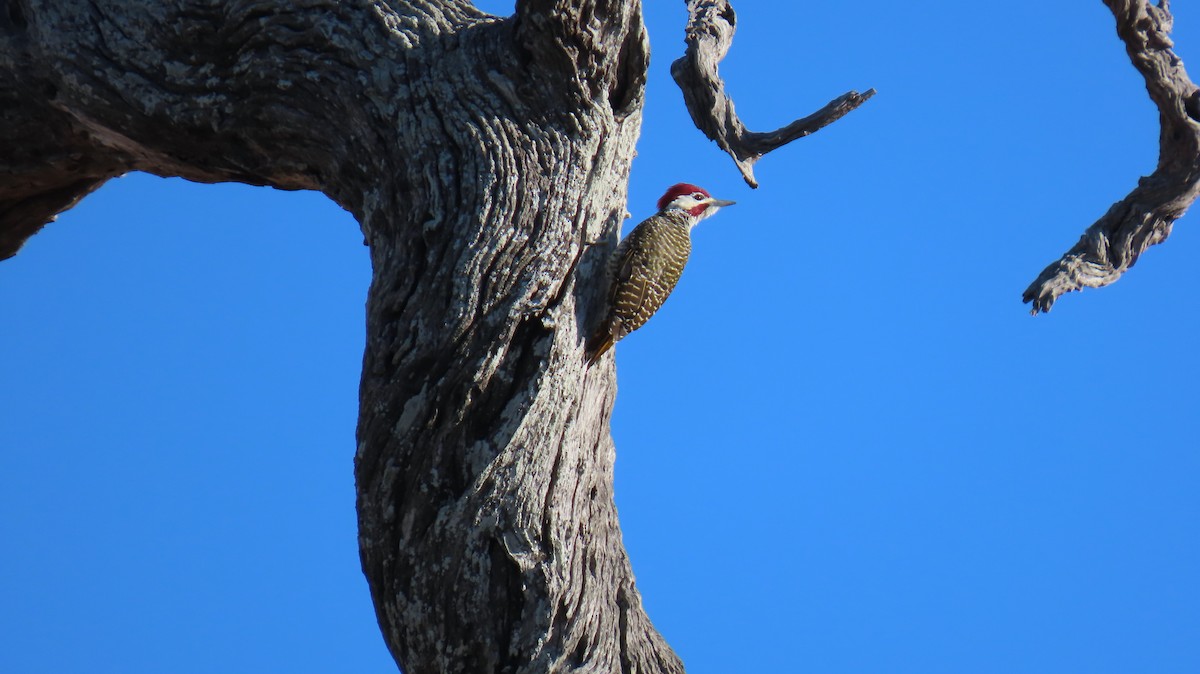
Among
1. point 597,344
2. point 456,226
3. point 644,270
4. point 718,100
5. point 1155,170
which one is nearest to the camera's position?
point 456,226

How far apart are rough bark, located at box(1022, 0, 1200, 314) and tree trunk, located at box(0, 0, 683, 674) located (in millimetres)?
2023

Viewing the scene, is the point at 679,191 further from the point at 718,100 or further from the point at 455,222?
the point at 455,222

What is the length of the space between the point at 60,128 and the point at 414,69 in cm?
140

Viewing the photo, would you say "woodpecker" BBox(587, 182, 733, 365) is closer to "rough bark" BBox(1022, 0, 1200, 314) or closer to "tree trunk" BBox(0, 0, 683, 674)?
"tree trunk" BBox(0, 0, 683, 674)

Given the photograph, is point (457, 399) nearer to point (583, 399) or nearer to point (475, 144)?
point (583, 399)

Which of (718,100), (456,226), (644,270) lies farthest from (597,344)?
(718,100)

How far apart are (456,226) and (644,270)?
0.68 metres

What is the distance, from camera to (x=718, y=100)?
4.34 m

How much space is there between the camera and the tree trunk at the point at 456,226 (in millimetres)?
3002

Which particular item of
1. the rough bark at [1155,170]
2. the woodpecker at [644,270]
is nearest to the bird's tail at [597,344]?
the woodpecker at [644,270]

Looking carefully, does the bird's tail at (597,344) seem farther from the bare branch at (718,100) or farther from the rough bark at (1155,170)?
the rough bark at (1155,170)

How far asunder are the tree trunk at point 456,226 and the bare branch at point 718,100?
94 centimetres

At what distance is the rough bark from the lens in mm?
4406

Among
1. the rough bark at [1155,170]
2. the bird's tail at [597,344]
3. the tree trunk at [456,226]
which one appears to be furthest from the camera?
the rough bark at [1155,170]
